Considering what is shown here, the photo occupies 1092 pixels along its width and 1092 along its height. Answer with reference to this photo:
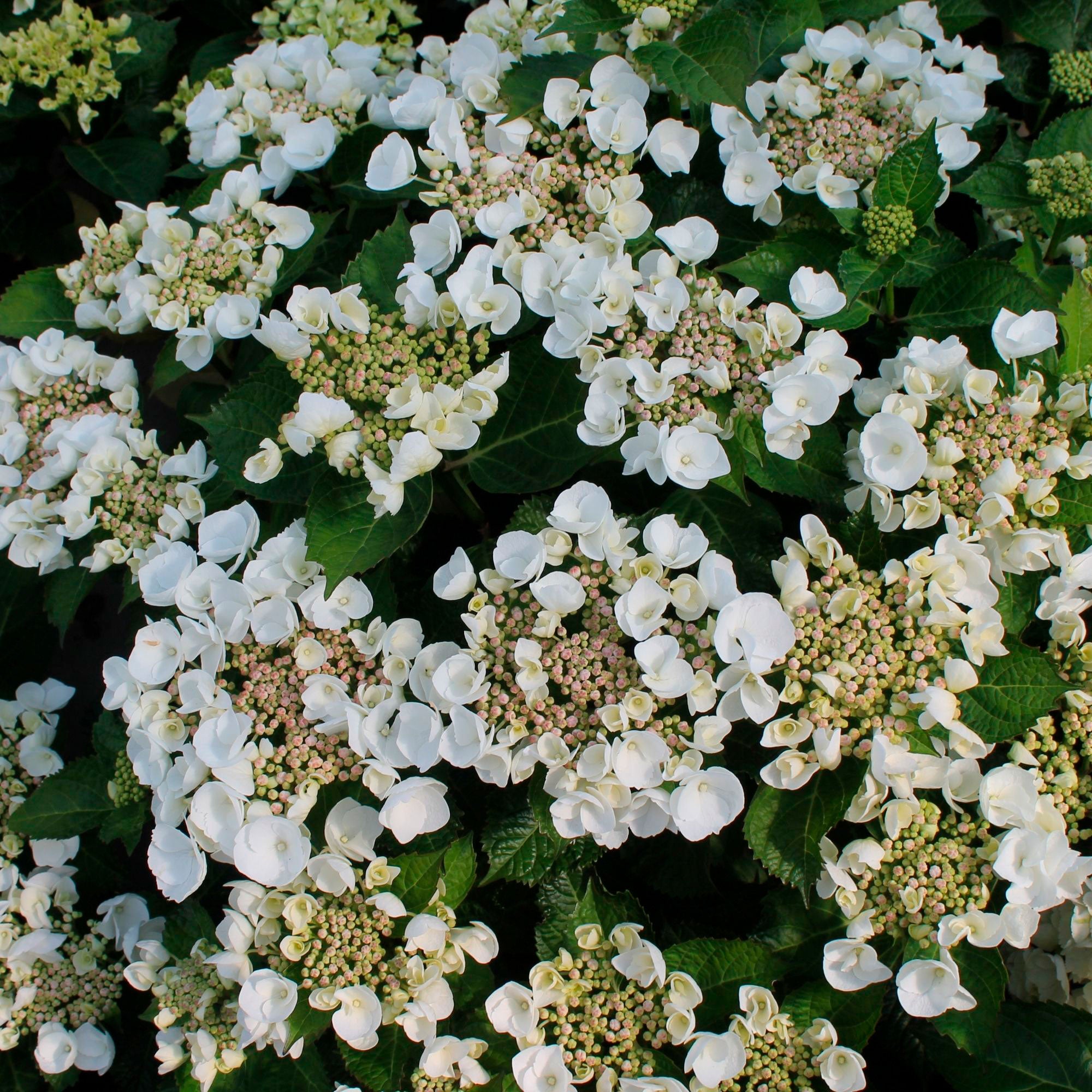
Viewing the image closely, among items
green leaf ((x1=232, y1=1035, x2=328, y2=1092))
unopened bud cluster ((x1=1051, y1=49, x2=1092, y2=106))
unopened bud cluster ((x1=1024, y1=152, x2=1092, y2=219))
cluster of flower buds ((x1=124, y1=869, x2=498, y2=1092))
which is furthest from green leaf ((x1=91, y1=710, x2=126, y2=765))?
unopened bud cluster ((x1=1051, y1=49, x2=1092, y2=106))

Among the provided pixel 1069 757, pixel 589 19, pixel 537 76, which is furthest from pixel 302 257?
pixel 1069 757

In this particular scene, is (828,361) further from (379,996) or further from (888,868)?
(379,996)

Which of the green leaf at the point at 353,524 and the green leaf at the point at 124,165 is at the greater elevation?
the green leaf at the point at 124,165

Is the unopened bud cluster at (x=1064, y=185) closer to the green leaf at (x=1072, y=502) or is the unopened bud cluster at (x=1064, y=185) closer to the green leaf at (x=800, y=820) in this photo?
the green leaf at (x=1072, y=502)

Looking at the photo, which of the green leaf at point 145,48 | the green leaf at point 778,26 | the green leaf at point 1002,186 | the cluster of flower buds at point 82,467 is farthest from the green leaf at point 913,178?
the green leaf at point 145,48

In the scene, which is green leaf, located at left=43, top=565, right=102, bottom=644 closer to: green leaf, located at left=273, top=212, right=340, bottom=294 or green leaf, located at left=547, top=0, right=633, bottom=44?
green leaf, located at left=273, top=212, right=340, bottom=294

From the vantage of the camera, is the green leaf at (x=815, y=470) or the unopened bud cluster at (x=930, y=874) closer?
the unopened bud cluster at (x=930, y=874)
